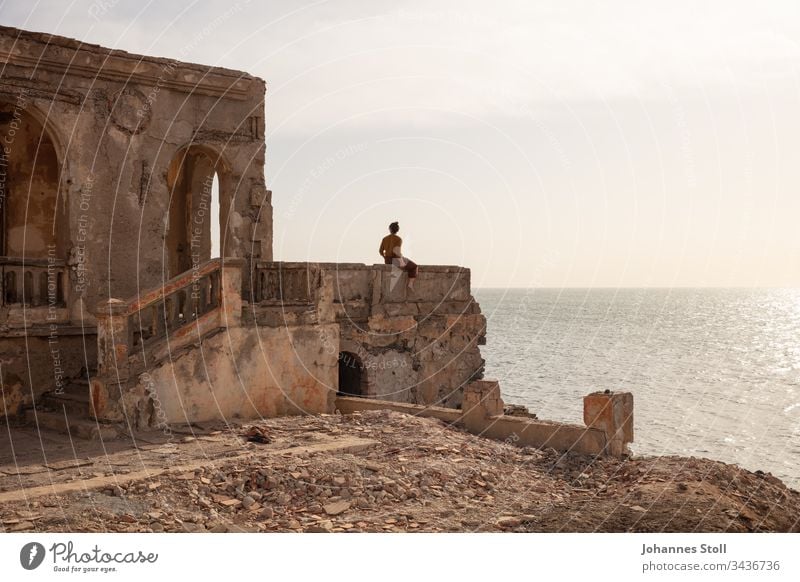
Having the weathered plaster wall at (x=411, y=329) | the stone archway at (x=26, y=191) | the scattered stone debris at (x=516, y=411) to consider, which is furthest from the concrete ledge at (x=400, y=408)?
the stone archway at (x=26, y=191)

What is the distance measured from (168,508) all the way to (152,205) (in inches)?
298

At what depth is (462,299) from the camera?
62.2ft

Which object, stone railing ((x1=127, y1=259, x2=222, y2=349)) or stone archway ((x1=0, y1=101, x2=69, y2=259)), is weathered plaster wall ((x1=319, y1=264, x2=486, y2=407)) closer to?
stone railing ((x1=127, y1=259, x2=222, y2=349))

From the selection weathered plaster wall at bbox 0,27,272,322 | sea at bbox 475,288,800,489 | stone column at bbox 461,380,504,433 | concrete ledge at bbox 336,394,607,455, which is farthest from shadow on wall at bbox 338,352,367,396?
sea at bbox 475,288,800,489

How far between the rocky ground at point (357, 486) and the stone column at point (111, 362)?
1.95 ft

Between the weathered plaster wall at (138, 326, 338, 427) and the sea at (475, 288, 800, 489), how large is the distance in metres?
15.9

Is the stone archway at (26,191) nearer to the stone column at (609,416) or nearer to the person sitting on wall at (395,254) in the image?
the person sitting on wall at (395,254)

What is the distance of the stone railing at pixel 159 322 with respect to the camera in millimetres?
11625

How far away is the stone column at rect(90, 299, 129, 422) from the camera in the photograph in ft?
37.9

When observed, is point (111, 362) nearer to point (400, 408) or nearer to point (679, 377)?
point (400, 408)

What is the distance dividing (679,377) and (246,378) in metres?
43.6

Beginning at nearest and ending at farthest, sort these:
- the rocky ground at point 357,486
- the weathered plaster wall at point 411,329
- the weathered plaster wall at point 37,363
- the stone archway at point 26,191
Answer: the rocky ground at point 357,486 → the weathered plaster wall at point 37,363 → the stone archway at point 26,191 → the weathered plaster wall at point 411,329

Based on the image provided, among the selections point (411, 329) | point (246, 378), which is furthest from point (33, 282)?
point (411, 329)

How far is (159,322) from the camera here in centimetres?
1231
